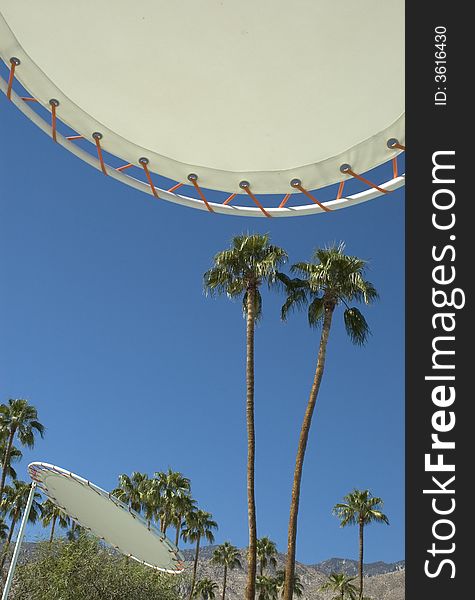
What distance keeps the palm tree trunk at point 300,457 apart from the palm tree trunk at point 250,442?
1055 millimetres

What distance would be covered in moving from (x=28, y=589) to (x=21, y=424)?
1447 centimetres

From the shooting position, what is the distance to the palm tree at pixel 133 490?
44612mm

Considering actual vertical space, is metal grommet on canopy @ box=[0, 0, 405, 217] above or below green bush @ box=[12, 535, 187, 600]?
above

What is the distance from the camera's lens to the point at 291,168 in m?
5.34

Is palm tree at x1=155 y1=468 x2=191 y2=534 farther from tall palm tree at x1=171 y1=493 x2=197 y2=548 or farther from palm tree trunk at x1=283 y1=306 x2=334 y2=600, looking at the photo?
palm tree trunk at x1=283 y1=306 x2=334 y2=600

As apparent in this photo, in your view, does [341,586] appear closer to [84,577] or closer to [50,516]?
[50,516]

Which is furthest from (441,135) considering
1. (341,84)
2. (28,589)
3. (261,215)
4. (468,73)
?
(28,589)

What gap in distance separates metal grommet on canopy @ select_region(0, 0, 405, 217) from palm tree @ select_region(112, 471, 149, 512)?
41446mm

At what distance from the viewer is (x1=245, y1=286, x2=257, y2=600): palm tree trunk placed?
842 inches

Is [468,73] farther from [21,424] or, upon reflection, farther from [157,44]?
[21,424]

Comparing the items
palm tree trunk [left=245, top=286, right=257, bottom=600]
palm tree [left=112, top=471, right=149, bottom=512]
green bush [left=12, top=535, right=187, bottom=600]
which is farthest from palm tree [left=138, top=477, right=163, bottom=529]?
palm tree trunk [left=245, top=286, right=257, bottom=600]

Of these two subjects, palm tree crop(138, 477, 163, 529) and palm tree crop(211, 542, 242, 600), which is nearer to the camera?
palm tree crop(138, 477, 163, 529)

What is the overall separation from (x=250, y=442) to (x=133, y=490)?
78.4 ft

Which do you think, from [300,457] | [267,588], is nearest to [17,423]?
[300,457]
